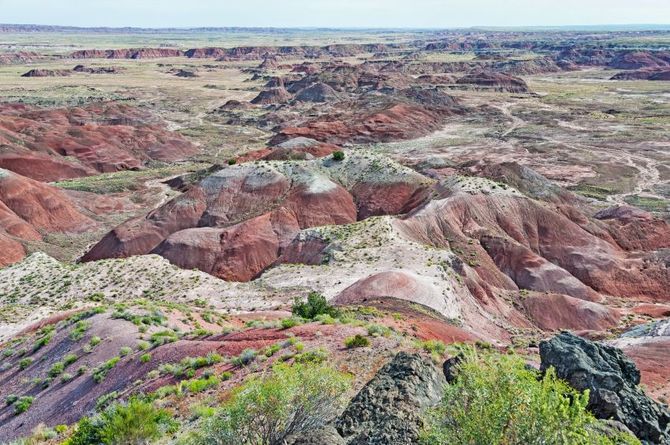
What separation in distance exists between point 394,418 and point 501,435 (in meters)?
3.14

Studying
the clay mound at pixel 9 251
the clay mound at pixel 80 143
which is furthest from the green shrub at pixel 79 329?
the clay mound at pixel 80 143

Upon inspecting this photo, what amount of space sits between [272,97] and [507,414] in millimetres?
166834

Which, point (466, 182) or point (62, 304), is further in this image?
point (466, 182)

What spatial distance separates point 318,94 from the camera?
170 m

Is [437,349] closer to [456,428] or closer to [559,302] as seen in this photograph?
[456,428]

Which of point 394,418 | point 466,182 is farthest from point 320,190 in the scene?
point 394,418

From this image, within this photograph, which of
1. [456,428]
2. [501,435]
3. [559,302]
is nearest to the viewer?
[501,435]

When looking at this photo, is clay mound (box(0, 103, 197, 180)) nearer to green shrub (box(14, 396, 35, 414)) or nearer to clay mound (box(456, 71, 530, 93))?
green shrub (box(14, 396, 35, 414))

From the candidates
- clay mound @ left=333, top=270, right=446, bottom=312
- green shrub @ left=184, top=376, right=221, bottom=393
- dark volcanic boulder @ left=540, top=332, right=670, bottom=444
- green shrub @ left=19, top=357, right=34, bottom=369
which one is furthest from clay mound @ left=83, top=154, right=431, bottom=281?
dark volcanic boulder @ left=540, top=332, right=670, bottom=444

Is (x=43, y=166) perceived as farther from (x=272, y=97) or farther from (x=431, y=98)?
(x=431, y=98)

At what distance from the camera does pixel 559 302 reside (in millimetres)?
40906

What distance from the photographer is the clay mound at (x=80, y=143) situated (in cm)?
8800

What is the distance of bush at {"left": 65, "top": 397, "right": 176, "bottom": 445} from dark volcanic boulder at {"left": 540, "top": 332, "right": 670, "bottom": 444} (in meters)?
11.3

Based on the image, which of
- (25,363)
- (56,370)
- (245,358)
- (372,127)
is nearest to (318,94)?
(372,127)
